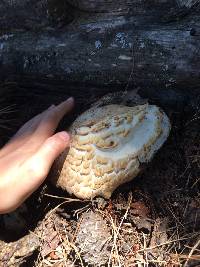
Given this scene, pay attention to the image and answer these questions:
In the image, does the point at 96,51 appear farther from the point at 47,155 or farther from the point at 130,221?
the point at 130,221

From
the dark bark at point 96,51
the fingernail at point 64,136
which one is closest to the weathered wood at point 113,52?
the dark bark at point 96,51

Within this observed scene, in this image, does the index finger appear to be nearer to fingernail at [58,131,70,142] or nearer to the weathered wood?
fingernail at [58,131,70,142]

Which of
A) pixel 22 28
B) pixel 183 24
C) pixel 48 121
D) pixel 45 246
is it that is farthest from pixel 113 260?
pixel 22 28

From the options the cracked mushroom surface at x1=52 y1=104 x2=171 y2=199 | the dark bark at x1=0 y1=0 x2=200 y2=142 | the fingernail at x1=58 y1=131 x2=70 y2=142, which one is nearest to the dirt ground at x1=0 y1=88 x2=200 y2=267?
the cracked mushroom surface at x1=52 y1=104 x2=171 y2=199

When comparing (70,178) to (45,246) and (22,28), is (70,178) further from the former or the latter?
(22,28)

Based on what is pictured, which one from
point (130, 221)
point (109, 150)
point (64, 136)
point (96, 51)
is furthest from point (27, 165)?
point (96, 51)

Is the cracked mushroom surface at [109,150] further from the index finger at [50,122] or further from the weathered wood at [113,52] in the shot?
the weathered wood at [113,52]
